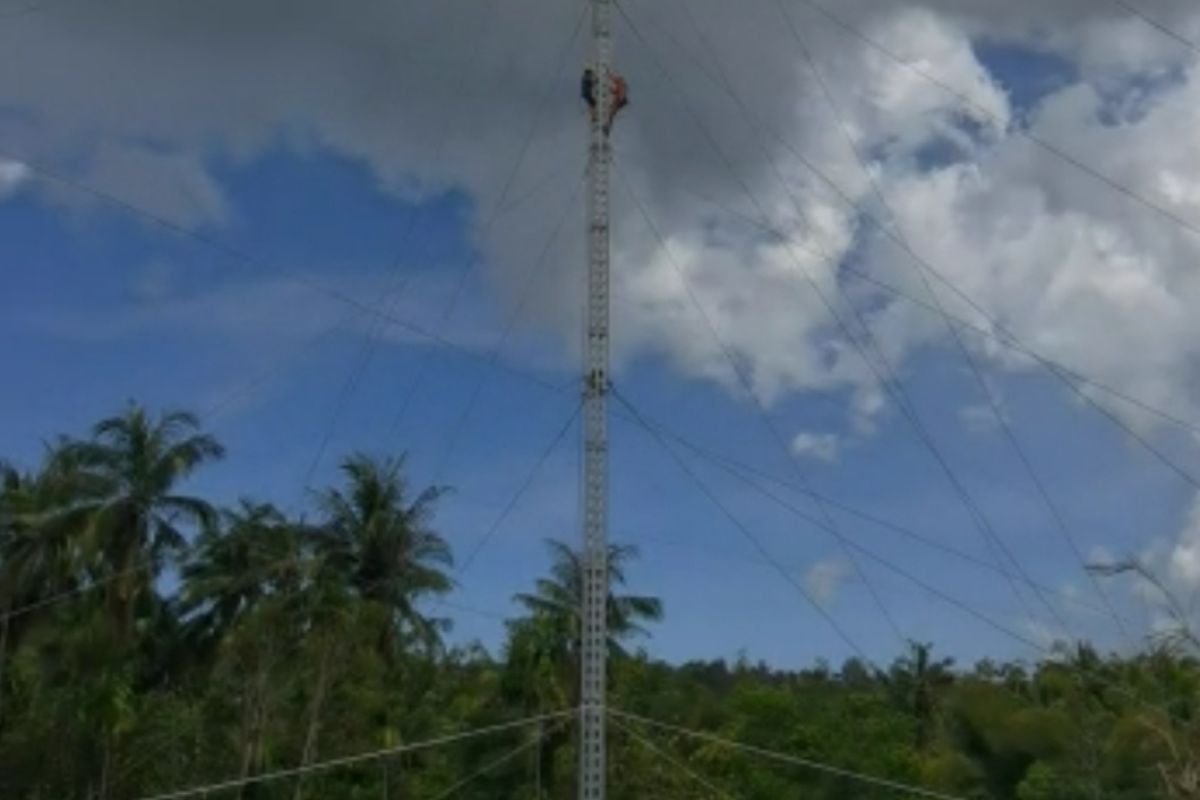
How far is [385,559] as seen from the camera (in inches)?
2275

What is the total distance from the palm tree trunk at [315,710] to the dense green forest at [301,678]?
0.45 ft

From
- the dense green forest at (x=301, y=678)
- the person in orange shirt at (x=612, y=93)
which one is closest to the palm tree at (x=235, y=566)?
the dense green forest at (x=301, y=678)

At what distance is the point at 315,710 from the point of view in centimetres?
5281

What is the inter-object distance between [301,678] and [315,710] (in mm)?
2807

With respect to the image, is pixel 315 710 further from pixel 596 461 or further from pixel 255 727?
pixel 596 461

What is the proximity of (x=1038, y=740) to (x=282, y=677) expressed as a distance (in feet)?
68.0

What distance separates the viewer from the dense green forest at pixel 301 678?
174 feet

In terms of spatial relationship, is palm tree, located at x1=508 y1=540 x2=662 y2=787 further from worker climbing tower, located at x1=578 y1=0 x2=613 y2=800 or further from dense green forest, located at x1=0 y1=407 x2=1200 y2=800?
worker climbing tower, located at x1=578 y1=0 x2=613 y2=800

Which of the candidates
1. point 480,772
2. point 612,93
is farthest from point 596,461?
point 480,772

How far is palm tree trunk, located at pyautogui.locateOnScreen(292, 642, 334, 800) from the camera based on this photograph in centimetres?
5297

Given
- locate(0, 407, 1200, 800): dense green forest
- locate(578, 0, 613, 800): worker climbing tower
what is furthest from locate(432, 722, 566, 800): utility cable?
locate(578, 0, 613, 800): worker climbing tower

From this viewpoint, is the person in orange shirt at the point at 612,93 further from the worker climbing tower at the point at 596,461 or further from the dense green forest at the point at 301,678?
the dense green forest at the point at 301,678

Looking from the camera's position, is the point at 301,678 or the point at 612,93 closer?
the point at 612,93

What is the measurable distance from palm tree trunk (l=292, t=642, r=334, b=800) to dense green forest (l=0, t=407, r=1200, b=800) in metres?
0.14
